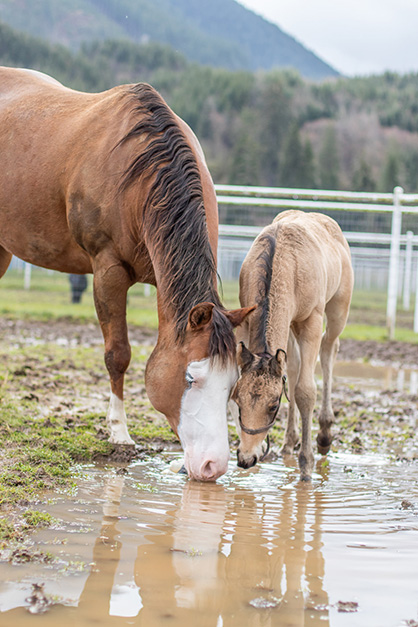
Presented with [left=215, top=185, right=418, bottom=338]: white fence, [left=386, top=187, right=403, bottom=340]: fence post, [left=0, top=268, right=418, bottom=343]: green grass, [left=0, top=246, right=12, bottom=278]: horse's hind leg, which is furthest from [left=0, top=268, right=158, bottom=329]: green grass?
[left=0, top=246, right=12, bottom=278]: horse's hind leg

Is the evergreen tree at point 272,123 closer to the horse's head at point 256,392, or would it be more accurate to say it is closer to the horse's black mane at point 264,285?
the horse's black mane at point 264,285

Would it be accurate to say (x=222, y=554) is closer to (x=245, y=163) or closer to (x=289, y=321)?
(x=289, y=321)

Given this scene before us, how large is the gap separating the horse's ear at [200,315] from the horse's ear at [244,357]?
0.26 meters

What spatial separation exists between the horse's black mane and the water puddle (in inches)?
31.7

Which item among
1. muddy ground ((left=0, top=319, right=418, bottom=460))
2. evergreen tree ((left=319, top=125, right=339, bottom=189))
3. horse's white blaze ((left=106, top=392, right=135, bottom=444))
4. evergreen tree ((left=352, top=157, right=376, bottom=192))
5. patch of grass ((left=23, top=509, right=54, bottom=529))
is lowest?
muddy ground ((left=0, top=319, right=418, bottom=460))

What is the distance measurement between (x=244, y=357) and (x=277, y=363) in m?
0.18

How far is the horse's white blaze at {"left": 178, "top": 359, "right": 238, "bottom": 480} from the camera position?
3.21m

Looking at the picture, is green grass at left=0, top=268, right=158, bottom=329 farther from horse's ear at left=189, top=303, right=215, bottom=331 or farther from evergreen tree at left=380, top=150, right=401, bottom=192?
evergreen tree at left=380, top=150, right=401, bottom=192

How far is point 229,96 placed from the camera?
8012 cm

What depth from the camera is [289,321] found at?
384 centimetres

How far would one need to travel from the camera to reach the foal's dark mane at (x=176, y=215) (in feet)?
11.3

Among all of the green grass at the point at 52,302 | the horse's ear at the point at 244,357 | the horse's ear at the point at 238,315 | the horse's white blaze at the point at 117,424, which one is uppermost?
the horse's ear at the point at 238,315

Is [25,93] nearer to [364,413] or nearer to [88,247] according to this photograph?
[88,247]

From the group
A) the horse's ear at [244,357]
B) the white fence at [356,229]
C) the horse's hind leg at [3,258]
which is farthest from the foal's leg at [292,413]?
the white fence at [356,229]
